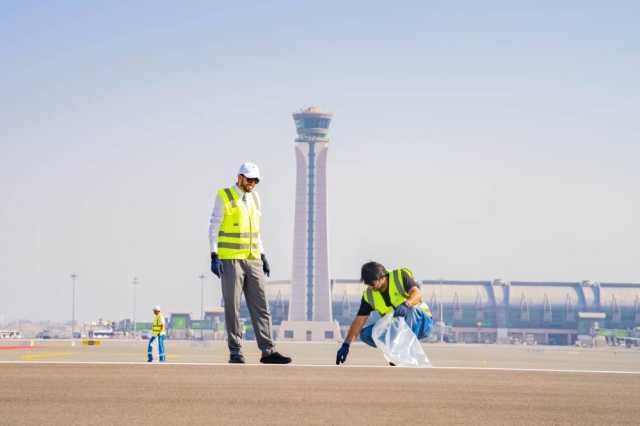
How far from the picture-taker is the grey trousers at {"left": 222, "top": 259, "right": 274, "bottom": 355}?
14.8 m

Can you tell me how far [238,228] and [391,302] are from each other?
220 cm

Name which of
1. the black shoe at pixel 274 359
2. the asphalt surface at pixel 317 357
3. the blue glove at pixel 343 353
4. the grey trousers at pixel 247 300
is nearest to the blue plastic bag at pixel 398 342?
the blue glove at pixel 343 353

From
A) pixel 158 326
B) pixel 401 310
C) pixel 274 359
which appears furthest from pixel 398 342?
pixel 158 326

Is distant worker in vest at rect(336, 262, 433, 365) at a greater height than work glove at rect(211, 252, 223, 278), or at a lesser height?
lesser

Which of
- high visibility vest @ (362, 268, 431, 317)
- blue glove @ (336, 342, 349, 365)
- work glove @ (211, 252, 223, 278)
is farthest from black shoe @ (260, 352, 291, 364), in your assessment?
high visibility vest @ (362, 268, 431, 317)

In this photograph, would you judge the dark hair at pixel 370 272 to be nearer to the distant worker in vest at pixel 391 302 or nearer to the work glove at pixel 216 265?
the distant worker in vest at pixel 391 302

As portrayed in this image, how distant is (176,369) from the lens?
12.0 meters

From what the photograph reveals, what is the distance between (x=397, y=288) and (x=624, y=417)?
5714 millimetres

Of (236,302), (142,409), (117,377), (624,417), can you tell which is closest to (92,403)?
(142,409)

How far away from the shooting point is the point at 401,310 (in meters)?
14.1

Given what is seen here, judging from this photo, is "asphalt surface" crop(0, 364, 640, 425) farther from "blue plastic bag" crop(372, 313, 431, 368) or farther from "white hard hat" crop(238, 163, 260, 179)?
"white hard hat" crop(238, 163, 260, 179)

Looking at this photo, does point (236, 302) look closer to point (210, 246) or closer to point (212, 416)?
point (210, 246)

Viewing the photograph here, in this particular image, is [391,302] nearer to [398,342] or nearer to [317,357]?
[398,342]

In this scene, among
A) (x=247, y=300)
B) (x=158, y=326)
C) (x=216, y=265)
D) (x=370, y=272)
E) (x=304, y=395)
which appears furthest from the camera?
(x=158, y=326)
